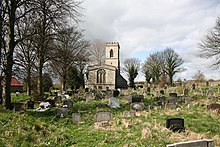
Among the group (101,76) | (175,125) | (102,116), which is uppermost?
(101,76)

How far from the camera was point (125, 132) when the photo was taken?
29.1 ft

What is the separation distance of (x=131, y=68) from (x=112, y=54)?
7.59 meters

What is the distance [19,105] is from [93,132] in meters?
8.02

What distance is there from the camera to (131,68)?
68.9 metres

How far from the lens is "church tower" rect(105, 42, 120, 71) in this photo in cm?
7056

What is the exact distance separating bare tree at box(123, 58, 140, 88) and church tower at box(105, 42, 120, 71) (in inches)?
129

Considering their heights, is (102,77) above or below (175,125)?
above

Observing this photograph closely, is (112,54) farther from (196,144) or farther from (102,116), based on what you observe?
(196,144)

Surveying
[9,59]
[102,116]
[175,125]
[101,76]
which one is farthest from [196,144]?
[101,76]

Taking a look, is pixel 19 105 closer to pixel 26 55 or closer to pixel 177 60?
pixel 26 55

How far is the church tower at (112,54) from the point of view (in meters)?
70.6

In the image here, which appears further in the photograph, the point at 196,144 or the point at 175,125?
the point at 175,125

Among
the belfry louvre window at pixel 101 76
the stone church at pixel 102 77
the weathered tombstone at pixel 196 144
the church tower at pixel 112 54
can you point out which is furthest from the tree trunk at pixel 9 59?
the church tower at pixel 112 54

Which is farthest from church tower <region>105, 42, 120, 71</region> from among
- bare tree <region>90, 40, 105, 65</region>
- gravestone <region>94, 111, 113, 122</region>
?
gravestone <region>94, 111, 113, 122</region>
